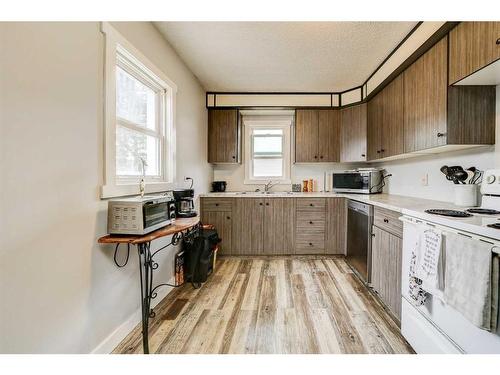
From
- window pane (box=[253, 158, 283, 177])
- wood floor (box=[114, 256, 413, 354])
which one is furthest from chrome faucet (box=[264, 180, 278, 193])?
wood floor (box=[114, 256, 413, 354])

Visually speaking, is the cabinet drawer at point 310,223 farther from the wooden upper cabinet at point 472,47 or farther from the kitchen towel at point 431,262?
the wooden upper cabinet at point 472,47

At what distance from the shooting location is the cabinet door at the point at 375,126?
9.89 ft

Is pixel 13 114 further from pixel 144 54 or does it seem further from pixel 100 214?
pixel 144 54

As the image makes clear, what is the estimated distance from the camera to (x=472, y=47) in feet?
5.08

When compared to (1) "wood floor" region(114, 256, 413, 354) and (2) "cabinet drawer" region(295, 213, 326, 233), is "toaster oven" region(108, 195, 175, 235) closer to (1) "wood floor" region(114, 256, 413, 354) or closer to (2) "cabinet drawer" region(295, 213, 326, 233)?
(1) "wood floor" region(114, 256, 413, 354)

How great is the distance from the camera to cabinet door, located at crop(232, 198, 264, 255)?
3.57 meters

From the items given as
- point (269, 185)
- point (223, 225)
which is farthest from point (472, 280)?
point (269, 185)

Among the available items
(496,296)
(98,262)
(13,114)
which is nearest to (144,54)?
(13,114)

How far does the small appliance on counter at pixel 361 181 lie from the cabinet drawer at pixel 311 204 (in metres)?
0.35

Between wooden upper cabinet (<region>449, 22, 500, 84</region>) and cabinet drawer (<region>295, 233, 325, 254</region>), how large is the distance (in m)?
2.41

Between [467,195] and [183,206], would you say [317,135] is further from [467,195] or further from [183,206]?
[183,206]

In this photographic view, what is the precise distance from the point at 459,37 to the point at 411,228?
1.39 meters

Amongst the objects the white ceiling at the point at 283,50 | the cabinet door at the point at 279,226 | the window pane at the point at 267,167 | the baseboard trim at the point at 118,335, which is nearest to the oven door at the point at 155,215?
the baseboard trim at the point at 118,335

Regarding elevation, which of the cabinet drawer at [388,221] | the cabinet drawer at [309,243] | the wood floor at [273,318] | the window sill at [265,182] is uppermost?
the window sill at [265,182]
